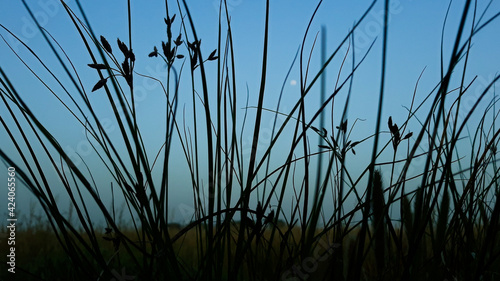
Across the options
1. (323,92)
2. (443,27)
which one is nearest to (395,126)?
(443,27)

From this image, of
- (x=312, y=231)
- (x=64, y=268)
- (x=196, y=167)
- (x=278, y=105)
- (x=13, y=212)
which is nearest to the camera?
(x=312, y=231)

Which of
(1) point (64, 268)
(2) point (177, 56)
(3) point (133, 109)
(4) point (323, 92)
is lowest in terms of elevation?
(1) point (64, 268)

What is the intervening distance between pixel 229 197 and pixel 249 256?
0.81ft

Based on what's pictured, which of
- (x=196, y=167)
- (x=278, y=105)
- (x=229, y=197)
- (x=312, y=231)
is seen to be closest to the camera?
(x=312, y=231)

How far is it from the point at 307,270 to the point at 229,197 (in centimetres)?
33

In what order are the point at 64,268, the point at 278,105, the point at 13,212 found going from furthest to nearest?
the point at 64,268 → the point at 13,212 → the point at 278,105

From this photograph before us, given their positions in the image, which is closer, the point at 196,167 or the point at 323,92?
the point at 323,92

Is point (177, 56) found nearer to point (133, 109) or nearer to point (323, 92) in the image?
point (133, 109)

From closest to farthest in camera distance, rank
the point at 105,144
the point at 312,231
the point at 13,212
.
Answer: the point at 312,231, the point at 105,144, the point at 13,212

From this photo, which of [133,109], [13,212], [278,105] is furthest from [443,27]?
[13,212]

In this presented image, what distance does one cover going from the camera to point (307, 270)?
1.12 meters

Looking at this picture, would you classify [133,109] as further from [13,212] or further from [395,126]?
[13,212]

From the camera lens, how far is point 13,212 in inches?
94.3

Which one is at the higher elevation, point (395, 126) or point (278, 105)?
point (278, 105)
